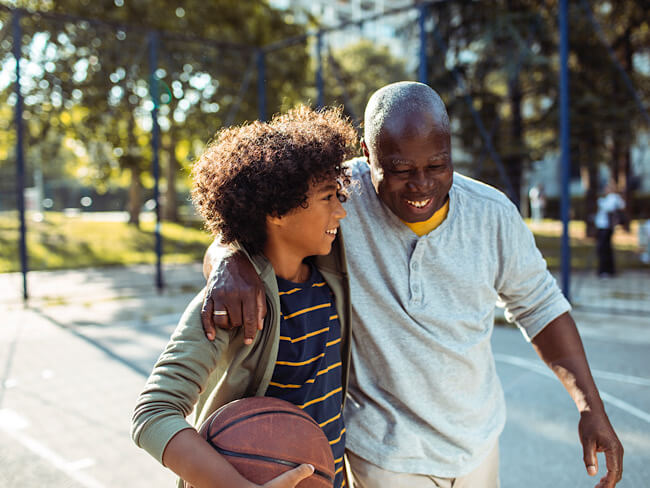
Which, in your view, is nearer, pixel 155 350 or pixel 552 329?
pixel 552 329

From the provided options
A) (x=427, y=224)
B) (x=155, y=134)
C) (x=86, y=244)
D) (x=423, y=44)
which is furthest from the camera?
(x=86, y=244)

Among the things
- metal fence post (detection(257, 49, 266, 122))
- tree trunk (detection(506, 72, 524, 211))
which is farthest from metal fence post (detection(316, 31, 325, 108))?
tree trunk (detection(506, 72, 524, 211))

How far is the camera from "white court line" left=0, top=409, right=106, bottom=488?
10.9 ft

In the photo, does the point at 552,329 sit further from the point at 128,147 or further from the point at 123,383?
the point at 128,147

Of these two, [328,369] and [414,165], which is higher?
[414,165]

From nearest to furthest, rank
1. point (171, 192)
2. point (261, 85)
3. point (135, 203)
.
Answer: point (261, 85) → point (135, 203) → point (171, 192)

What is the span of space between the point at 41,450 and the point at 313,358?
2.75 metres

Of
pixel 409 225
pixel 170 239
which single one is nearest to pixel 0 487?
pixel 409 225

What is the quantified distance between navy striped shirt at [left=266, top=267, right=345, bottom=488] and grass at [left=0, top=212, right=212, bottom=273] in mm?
12463

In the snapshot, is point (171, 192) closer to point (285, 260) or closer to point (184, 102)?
point (184, 102)

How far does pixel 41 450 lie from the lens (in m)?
3.69

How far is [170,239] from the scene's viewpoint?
17.7 metres

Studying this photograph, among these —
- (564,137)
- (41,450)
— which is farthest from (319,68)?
(41,450)

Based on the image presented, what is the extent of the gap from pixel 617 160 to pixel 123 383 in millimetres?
14936
